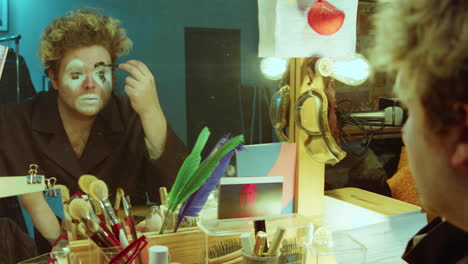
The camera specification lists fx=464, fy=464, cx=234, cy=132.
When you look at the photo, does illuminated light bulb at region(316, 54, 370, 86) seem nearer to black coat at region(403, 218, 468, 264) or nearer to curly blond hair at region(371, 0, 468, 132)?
black coat at region(403, 218, 468, 264)

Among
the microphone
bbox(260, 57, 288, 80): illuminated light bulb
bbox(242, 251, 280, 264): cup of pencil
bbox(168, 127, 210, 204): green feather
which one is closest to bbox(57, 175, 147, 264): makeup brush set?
bbox(168, 127, 210, 204): green feather

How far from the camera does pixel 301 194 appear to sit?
1.30 metres

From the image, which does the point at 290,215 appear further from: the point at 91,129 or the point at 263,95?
the point at 91,129

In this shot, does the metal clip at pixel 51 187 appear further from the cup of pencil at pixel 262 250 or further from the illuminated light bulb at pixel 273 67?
the illuminated light bulb at pixel 273 67

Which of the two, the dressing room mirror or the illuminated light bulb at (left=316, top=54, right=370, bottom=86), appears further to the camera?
the illuminated light bulb at (left=316, top=54, right=370, bottom=86)

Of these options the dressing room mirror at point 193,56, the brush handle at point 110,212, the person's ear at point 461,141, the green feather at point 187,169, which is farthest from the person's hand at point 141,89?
the person's ear at point 461,141

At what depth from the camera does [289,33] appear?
48.1 inches

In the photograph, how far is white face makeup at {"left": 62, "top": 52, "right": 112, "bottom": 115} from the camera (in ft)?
3.44

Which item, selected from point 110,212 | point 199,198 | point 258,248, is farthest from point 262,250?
point 110,212

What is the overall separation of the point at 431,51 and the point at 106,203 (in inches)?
30.7

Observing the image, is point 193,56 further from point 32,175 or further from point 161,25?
point 32,175

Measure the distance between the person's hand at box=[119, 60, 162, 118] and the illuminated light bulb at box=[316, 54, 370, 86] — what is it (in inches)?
17.9

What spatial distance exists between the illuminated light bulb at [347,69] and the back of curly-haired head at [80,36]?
53 cm

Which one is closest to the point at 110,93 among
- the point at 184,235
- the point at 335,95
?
the point at 184,235
